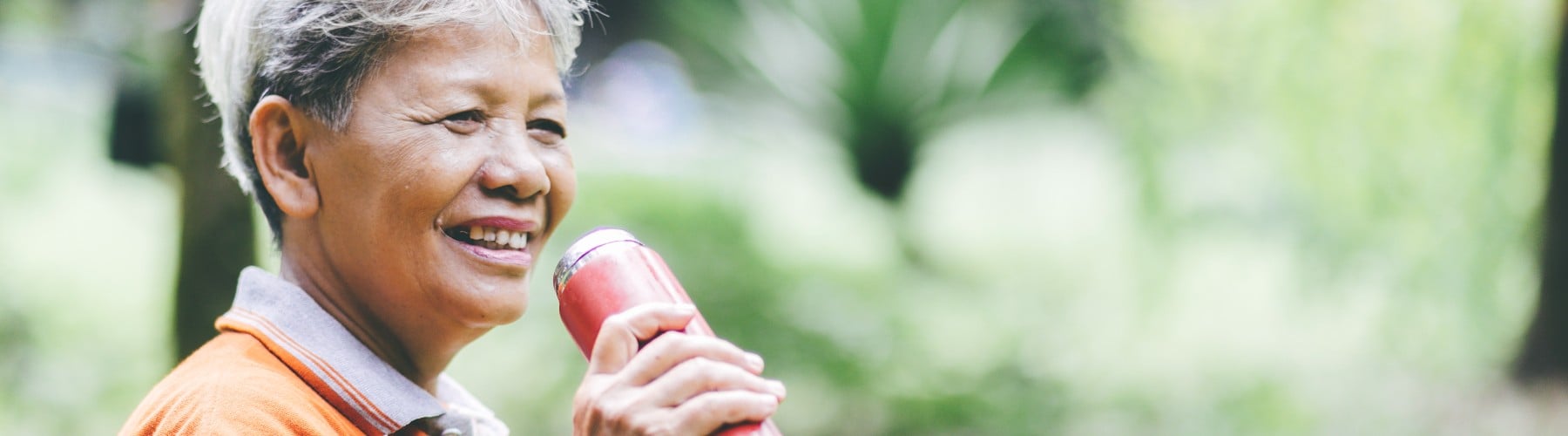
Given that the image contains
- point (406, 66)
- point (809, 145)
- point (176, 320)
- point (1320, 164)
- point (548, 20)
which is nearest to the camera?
point (406, 66)

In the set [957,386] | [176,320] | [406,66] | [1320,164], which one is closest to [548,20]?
[406,66]

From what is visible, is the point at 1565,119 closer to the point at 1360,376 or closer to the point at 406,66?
the point at 1360,376

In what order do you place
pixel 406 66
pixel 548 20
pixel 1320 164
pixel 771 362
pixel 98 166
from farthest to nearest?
pixel 1320 164, pixel 771 362, pixel 98 166, pixel 548 20, pixel 406 66

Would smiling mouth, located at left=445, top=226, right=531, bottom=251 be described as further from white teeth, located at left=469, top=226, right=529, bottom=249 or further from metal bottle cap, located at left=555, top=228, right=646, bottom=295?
metal bottle cap, located at left=555, top=228, right=646, bottom=295

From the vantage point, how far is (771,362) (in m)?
→ 7.48

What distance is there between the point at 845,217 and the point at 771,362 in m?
1.82

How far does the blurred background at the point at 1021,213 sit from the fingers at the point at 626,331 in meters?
4.63

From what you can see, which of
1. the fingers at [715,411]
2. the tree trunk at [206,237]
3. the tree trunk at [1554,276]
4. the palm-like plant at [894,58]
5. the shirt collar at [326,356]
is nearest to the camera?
the fingers at [715,411]

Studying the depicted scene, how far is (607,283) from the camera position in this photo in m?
1.50

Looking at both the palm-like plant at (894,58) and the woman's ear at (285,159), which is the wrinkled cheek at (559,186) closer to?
the woman's ear at (285,159)

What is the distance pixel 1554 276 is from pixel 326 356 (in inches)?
303

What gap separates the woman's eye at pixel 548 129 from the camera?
1.76m

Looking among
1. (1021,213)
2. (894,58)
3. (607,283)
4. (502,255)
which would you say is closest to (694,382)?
(607,283)

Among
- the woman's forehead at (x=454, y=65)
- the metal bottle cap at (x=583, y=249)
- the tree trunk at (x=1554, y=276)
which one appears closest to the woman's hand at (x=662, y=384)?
the metal bottle cap at (x=583, y=249)
